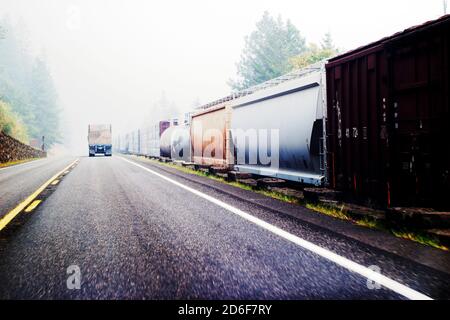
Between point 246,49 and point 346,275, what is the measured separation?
63.4 metres

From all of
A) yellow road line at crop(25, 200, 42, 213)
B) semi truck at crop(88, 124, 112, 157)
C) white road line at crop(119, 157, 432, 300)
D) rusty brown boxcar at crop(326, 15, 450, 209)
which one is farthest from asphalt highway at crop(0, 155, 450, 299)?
semi truck at crop(88, 124, 112, 157)

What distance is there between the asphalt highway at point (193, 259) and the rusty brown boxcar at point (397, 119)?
1222 mm

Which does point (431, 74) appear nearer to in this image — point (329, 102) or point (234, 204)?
point (329, 102)

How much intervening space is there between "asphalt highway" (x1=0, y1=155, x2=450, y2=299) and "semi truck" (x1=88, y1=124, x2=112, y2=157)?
38.0 meters

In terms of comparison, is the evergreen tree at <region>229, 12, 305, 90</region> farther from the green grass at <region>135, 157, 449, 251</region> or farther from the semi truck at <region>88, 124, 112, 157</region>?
the green grass at <region>135, 157, 449, 251</region>

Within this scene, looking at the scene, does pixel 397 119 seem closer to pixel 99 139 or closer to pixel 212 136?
pixel 212 136

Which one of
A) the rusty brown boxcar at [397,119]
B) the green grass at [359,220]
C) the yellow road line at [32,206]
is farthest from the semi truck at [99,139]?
the rusty brown boxcar at [397,119]

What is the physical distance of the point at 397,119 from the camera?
5887 mm

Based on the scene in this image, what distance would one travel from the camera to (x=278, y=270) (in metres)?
3.64

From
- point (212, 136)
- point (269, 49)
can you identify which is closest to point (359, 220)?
point (212, 136)

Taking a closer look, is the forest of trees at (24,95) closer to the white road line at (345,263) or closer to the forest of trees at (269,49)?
the forest of trees at (269,49)

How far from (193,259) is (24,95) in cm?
8024

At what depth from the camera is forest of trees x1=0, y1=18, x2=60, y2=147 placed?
4906 centimetres
